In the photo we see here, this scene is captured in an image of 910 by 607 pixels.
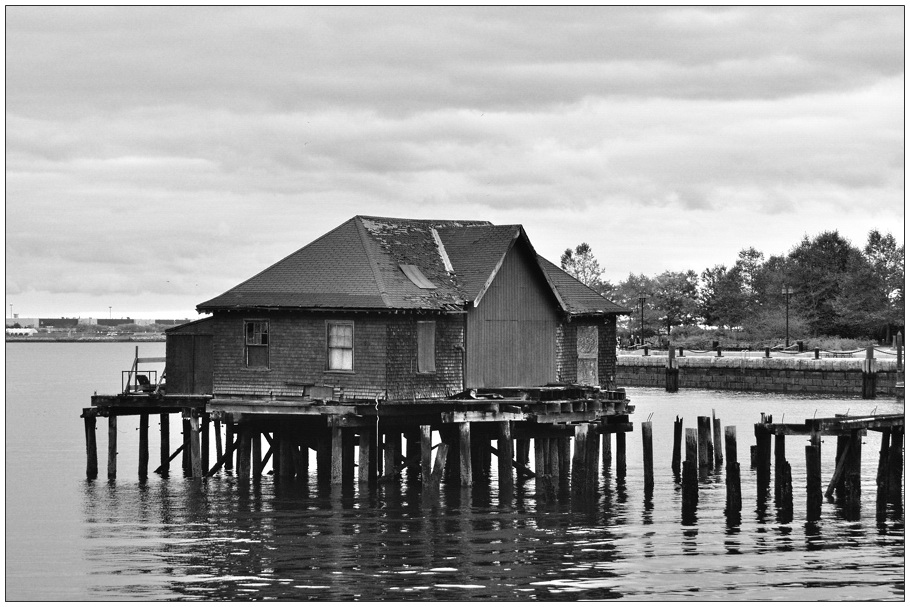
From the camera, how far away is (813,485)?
1422 inches

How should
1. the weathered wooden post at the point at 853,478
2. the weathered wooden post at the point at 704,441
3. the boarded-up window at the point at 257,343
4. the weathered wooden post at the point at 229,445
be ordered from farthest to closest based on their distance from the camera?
1. the weathered wooden post at the point at 704,441
2. the weathered wooden post at the point at 229,445
3. the boarded-up window at the point at 257,343
4. the weathered wooden post at the point at 853,478

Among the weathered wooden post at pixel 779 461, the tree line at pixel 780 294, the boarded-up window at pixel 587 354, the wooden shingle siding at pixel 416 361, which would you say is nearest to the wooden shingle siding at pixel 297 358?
Answer: the wooden shingle siding at pixel 416 361

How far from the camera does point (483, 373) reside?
140 ft

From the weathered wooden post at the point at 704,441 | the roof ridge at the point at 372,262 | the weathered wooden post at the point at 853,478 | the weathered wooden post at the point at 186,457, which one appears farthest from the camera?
the weathered wooden post at the point at 186,457

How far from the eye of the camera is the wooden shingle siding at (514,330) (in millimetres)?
42594

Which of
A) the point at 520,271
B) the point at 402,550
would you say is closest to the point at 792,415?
the point at 520,271

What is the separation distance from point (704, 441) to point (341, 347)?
13.6m

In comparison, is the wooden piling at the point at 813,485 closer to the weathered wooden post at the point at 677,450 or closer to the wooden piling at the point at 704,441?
the wooden piling at the point at 704,441

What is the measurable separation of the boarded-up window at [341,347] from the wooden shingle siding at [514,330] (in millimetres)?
3556

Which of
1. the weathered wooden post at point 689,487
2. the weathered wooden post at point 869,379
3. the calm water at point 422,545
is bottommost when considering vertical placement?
Result: the calm water at point 422,545

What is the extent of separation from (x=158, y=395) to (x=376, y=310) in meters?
7.53

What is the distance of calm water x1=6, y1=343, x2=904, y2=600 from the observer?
2923 cm

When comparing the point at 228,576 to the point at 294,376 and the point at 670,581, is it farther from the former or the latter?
the point at 294,376

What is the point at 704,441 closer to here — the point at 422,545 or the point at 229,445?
the point at 229,445
